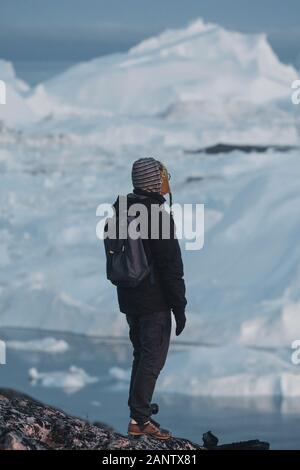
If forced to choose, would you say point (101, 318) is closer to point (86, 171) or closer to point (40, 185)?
point (40, 185)

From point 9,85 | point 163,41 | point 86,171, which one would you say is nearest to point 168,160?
point 86,171

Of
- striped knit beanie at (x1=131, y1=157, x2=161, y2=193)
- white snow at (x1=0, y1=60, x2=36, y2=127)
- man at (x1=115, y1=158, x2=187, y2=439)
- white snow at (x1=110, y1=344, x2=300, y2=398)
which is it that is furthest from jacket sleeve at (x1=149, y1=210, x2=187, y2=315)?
white snow at (x1=0, y1=60, x2=36, y2=127)

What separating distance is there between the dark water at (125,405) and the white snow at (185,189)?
408 mm

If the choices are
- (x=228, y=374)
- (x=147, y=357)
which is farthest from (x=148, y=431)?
(x=228, y=374)

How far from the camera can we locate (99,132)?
34.8m

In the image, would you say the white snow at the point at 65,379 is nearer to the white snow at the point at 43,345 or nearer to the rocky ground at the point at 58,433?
the white snow at the point at 43,345

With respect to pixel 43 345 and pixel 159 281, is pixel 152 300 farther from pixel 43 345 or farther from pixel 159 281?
pixel 43 345

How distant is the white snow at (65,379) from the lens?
41.3 ft

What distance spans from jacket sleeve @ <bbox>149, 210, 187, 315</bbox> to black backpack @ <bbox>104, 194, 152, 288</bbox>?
1.5 inches

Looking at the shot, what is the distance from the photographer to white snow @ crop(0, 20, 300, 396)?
14172 mm

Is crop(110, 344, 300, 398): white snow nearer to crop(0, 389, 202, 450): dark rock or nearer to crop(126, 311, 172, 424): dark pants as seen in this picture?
crop(126, 311, 172, 424): dark pants

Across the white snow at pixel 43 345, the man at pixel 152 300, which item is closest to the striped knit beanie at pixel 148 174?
the man at pixel 152 300

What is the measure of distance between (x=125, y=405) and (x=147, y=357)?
8.14 metres

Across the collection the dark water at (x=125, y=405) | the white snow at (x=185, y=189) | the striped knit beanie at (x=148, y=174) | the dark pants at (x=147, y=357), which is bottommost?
the dark pants at (x=147, y=357)
